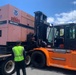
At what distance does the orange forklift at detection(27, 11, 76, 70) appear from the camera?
7.93m

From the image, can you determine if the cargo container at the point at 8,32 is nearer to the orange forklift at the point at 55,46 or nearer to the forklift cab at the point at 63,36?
the orange forklift at the point at 55,46

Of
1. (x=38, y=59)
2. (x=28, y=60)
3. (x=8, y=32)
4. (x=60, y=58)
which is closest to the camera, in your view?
(x=8, y=32)

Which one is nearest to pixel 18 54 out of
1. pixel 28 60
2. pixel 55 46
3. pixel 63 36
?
pixel 55 46

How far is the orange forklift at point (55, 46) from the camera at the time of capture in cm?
793

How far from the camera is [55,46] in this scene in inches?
337

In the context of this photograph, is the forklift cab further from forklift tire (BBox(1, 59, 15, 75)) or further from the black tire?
forklift tire (BBox(1, 59, 15, 75))

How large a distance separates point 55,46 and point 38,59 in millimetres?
1393

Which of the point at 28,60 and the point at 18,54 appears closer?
the point at 18,54

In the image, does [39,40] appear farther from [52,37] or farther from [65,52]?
[65,52]

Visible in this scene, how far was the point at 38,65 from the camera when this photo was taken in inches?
347

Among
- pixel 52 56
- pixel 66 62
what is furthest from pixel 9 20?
pixel 66 62

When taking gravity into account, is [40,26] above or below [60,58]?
above

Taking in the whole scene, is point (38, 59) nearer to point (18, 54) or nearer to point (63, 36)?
point (63, 36)

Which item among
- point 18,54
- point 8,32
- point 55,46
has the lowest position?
point 18,54
